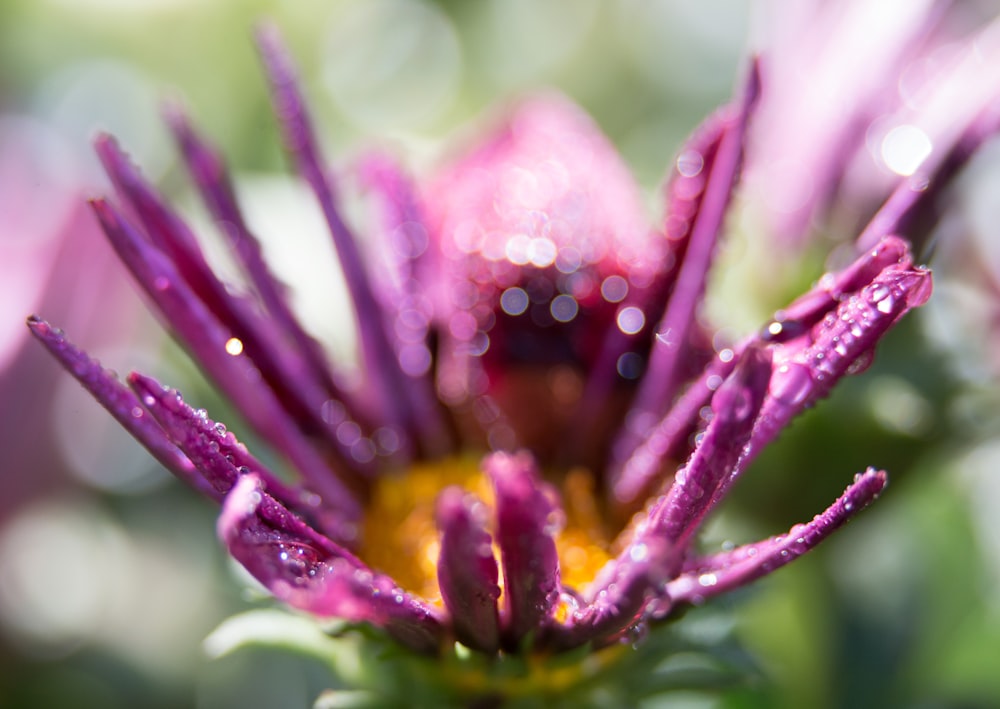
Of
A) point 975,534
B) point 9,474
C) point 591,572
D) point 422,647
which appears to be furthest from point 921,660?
point 9,474

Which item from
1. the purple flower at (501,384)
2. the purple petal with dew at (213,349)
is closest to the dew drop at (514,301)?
the purple flower at (501,384)

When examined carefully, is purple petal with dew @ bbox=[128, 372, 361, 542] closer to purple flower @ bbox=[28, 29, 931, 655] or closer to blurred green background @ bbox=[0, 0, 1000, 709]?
purple flower @ bbox=[28, 29, 931, 655]

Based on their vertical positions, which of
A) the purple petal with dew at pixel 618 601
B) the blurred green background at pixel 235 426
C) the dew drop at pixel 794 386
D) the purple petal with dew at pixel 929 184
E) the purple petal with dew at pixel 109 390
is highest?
the purple petal with dew at pixel 929 184

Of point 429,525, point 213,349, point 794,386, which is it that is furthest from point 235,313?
point 794,386

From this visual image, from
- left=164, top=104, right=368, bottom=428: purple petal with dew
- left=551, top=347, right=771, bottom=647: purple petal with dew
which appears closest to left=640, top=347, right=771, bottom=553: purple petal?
left=551, top=347, right=771, bottom=647: purple petal with dew

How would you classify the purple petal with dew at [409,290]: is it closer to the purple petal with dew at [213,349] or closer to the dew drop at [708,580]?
the purple petal with dew at [213,349]
